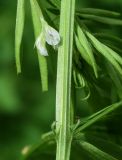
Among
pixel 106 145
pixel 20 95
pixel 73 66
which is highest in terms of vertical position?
pixel 73 66

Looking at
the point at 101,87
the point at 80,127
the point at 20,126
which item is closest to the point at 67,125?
the point at 80,127

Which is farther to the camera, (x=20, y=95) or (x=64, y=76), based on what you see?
(x=20, y=95)

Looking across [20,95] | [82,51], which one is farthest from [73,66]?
[20,95]

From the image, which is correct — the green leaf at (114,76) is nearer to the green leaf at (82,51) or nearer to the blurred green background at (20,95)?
the green leaf at (82,51)

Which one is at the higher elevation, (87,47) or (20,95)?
(87,47)

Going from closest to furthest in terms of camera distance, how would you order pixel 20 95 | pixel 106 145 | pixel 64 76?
pixel 64 76
pixel 106 145
pixel 20 95

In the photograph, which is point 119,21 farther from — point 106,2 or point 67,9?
point 106,2

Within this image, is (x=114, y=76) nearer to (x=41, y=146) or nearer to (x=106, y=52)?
(x=106, y=52)

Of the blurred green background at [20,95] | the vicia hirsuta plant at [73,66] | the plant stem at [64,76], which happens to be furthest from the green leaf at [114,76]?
the blurred green background at [20,95]
